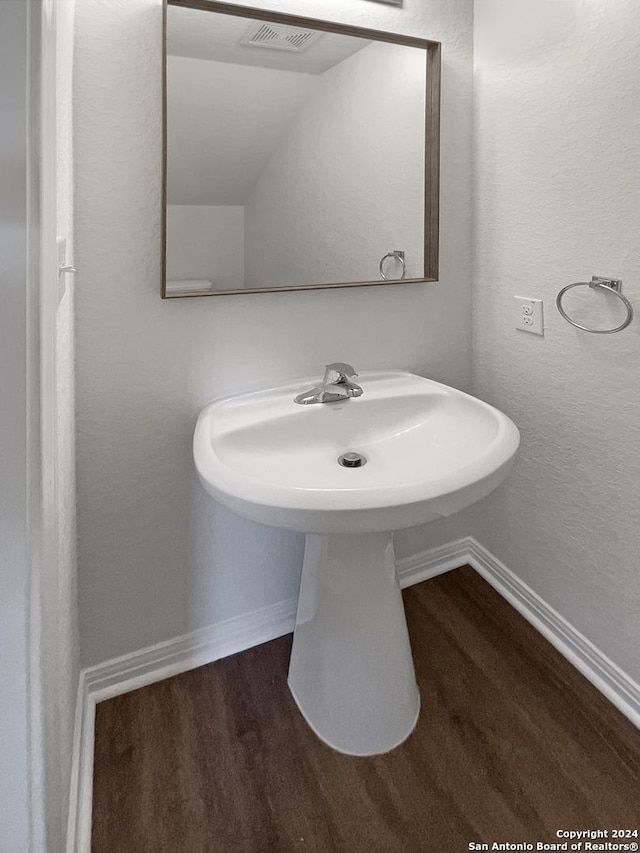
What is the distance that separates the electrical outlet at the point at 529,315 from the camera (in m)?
1.49

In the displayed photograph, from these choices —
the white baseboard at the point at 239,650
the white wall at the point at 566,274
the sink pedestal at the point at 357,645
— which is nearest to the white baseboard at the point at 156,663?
the white baseboard at the point at 239,650

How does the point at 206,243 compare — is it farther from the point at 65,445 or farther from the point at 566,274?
the point at 566,274

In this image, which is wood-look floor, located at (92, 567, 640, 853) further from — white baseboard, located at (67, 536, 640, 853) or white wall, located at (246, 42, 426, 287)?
white wall, located at (246, 42, 426, 287)

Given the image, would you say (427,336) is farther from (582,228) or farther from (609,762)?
(609,762)

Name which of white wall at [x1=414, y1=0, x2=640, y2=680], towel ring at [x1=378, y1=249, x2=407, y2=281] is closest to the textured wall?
towel ring at [x1=378, y1=249, x2=407, y2=281]

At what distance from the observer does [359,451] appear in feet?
4.50

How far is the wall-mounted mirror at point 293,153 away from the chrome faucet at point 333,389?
0.79ft

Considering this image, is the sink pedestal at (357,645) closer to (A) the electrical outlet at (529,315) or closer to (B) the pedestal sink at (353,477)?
(B) the pedestal sink at (353,477)

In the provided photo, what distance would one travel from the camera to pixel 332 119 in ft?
4.56

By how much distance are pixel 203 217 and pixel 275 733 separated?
1230 millimetres

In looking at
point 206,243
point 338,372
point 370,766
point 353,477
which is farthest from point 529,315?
point 370,766

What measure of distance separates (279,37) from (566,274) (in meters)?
0.89

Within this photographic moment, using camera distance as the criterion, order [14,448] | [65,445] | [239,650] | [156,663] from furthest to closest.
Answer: [239,650] < [156,663] < [65,445] < [14,448]

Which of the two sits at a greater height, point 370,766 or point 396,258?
point 396,258
